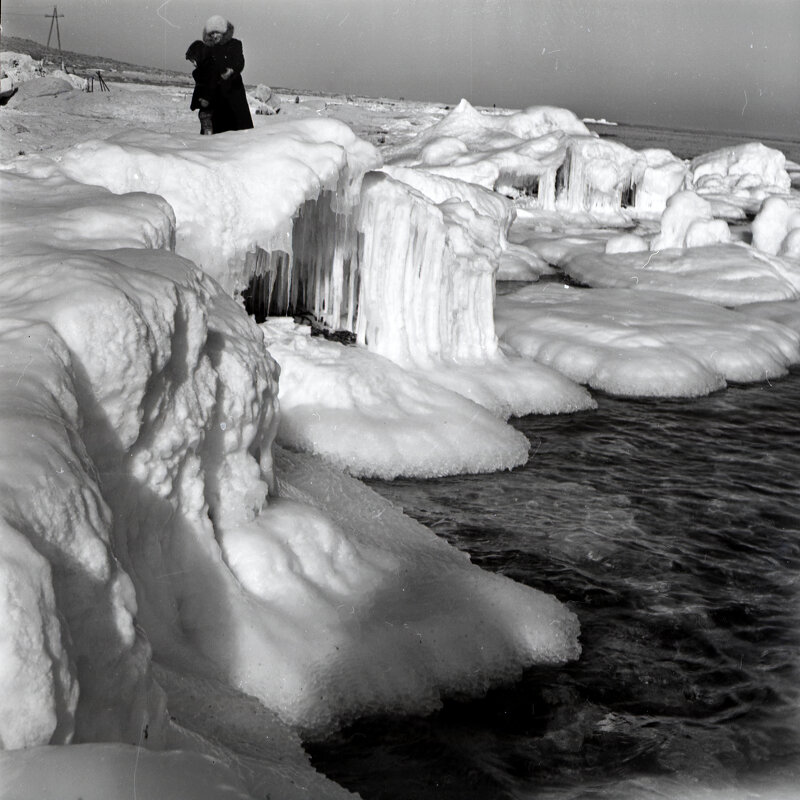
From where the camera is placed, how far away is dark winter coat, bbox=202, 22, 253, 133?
11.1 m

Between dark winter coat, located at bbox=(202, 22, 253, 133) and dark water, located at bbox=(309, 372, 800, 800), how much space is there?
5.23 m

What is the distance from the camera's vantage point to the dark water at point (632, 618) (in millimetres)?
5066

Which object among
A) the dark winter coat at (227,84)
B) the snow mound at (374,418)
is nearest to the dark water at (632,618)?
the snow mound at (374,418)

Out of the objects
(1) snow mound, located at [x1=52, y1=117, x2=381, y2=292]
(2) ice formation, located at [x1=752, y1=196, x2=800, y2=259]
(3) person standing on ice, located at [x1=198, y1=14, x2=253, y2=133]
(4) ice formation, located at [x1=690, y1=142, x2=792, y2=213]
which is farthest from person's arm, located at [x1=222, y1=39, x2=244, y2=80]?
(4) ice formation, located at [x1=690, y1=142, x2=792, y2=213]

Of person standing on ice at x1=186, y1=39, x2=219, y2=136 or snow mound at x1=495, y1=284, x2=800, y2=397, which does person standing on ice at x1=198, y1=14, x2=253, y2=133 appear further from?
snow mound at x1=495, y1=284, x2=800, y2=397

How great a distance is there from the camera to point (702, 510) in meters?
9.05

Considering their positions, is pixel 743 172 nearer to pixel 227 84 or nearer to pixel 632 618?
pixel 227 84

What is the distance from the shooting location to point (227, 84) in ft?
37.2

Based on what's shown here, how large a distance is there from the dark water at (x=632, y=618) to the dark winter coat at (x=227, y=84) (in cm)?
523

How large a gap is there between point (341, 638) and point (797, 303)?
15.5m

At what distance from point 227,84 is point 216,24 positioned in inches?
26.4

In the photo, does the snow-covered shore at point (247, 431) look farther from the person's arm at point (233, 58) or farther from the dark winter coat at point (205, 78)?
the dark winter coat at point (205, 78)

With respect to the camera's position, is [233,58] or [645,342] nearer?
[233,58]

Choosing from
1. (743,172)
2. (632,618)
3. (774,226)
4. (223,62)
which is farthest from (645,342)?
(743,172)
